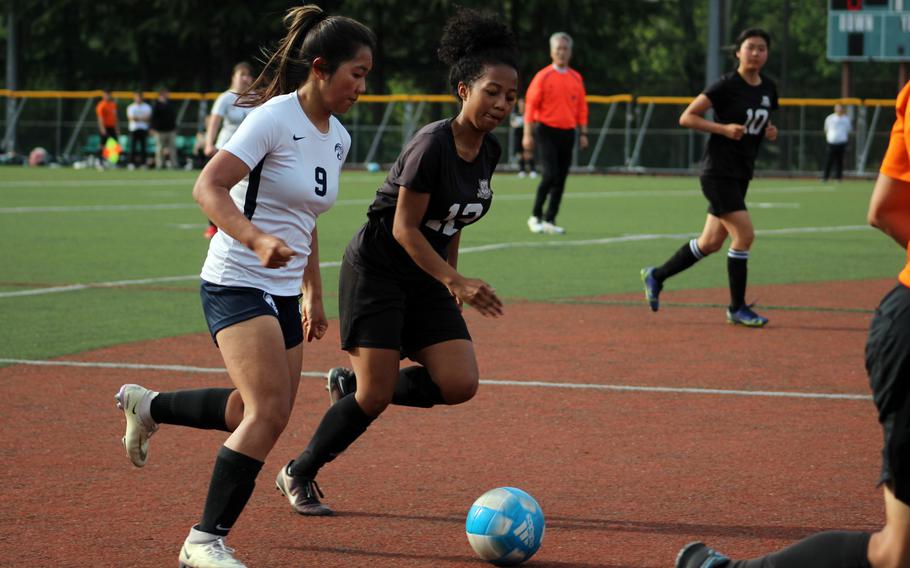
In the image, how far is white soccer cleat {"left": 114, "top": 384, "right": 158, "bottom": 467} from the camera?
18.6ft

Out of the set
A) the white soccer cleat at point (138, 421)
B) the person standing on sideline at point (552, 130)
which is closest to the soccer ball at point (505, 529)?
the white soccer cleat at point (138, 421)

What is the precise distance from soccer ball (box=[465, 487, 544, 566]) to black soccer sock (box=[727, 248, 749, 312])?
6.14 meters

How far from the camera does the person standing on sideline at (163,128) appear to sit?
37.6 metres

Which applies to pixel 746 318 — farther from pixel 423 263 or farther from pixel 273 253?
pixel 273 253

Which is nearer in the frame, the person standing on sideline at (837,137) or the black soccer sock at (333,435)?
the black soccer sock at (333,435)

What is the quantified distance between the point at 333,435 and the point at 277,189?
3.76 ft

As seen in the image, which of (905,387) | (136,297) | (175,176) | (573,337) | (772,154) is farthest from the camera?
(772,154)

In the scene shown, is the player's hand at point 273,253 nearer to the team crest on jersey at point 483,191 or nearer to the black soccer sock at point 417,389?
the team crest on jersey at point 483,191

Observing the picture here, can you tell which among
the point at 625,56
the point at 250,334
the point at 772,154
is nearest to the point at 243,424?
the point at 250,334

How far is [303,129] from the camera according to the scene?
507 cm

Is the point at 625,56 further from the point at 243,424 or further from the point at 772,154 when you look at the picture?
the point at 243,424

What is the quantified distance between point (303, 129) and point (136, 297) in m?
7.53

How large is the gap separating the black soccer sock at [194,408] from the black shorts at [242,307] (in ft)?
1.40

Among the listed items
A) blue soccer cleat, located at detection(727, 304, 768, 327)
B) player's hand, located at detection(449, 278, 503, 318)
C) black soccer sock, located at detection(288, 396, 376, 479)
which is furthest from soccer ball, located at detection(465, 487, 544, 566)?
blue soccer cleat, located at detection(727, 304, 768, 327)
